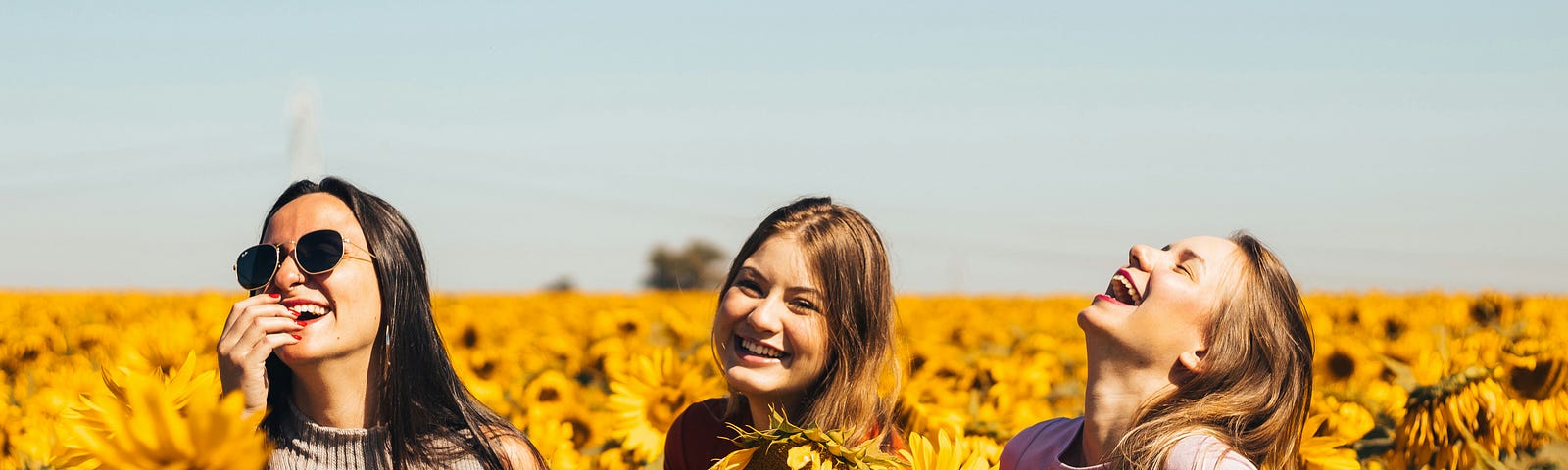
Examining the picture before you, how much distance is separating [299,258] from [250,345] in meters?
0.23

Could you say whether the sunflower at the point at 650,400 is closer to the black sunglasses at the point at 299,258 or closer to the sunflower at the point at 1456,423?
the black sunglasses at the point at 299,258

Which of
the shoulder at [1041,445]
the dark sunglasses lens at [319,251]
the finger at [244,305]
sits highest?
the dark sunglasses lens at [319,251]

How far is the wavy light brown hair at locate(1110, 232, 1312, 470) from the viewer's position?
2.55 meters

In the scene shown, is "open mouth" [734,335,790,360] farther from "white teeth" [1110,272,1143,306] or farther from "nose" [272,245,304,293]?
"nose" [272,245,304,293]

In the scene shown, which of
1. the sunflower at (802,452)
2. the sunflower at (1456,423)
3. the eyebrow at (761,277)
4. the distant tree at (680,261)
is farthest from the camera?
the distant tree at (680,261)

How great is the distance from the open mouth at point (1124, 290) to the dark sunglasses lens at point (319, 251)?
4.55 ft

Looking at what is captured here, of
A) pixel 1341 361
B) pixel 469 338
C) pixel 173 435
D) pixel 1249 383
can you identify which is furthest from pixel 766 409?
pixel 469 338

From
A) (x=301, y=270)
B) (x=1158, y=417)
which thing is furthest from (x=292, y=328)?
(x=1158, y=417)

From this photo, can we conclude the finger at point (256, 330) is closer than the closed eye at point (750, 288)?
Yes

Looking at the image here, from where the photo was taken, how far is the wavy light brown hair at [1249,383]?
2547 millimetres

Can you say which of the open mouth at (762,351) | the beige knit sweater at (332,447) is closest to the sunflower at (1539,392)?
the open mouth at (762,351)

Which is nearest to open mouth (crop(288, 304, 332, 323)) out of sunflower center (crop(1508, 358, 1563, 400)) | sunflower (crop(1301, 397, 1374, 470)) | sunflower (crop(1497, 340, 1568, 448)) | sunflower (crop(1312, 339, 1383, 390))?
sunflower (crop(1301, 397, 1374, 470))

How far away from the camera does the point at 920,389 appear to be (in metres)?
4.50

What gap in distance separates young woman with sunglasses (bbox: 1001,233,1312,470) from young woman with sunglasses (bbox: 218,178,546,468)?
106 cm
